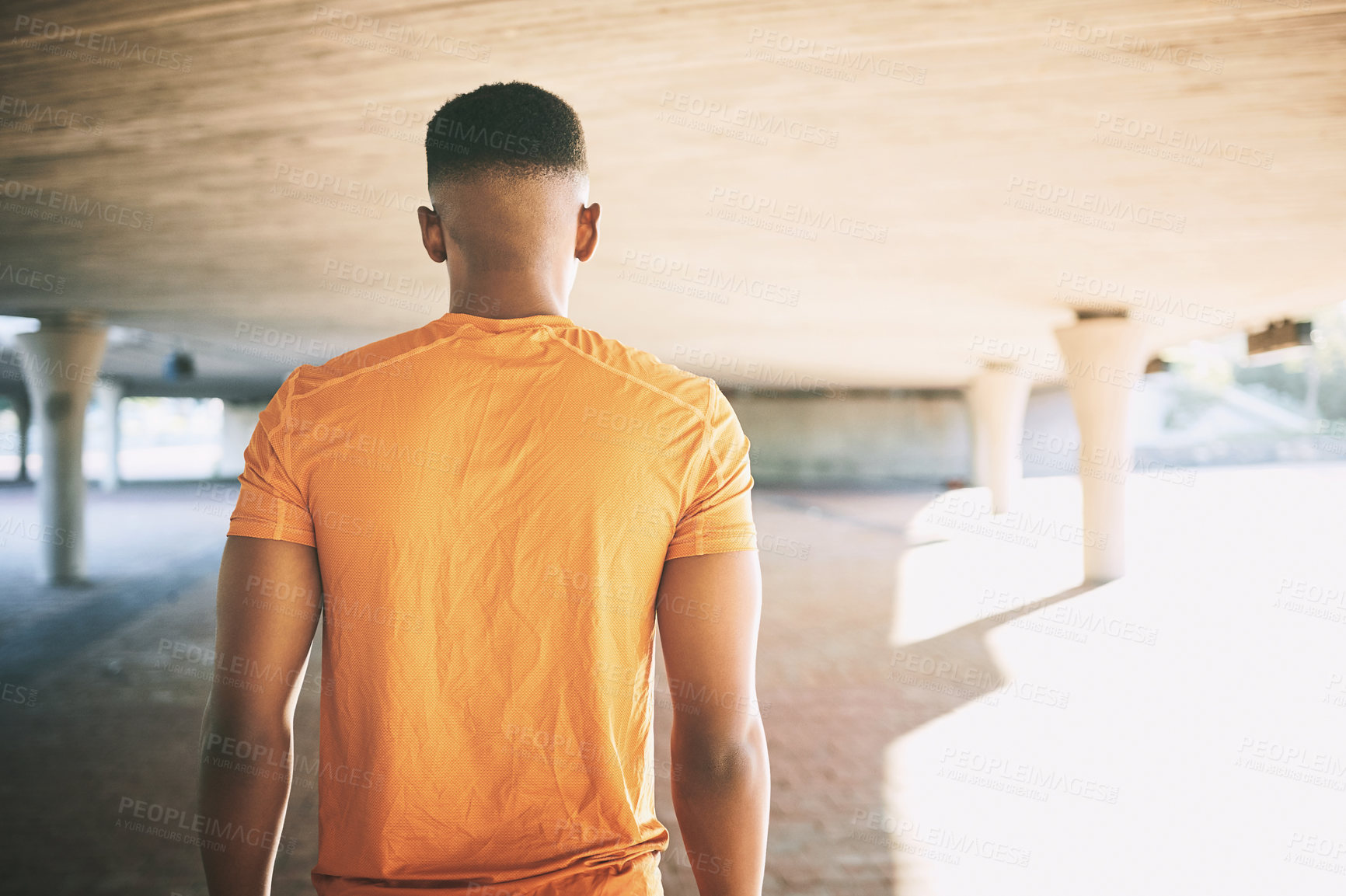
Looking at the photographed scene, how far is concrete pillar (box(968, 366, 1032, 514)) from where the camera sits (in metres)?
24.7

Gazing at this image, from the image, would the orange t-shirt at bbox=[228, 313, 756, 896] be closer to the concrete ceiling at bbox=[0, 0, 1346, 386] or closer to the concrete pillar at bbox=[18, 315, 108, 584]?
the concrete ceiling at bbox=[0, 0, 1346, 386]

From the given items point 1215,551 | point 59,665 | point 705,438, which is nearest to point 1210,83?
point 705,438

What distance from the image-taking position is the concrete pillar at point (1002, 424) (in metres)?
24.7

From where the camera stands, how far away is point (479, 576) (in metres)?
1.33

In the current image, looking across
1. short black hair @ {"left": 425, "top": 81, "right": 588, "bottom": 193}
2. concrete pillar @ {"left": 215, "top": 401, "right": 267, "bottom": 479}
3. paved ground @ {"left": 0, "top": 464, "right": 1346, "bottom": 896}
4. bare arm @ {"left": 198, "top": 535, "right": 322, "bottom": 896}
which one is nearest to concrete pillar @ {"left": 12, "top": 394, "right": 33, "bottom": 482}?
concrete pillar @ {"left": 215, "top": 401, "right": 267, "bottom": 479}

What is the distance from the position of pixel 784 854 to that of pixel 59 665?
947 cm

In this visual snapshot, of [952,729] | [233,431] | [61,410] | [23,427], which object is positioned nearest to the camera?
[952,729]

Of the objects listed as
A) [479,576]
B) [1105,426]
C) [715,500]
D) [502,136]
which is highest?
[502,136]

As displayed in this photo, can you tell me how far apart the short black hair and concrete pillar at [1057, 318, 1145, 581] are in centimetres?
1521

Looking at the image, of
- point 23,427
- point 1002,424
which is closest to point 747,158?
point 1002,424

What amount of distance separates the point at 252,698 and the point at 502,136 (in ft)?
3.73

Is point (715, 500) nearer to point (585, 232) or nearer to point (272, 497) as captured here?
point (585, 232)

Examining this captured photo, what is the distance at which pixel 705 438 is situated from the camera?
1383 mm

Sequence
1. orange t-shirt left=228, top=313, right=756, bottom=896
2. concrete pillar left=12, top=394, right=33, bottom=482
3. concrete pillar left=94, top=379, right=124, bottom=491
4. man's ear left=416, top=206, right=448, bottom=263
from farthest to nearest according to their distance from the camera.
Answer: concrete pillar left=12, top=394, right=33, bottom=482, concrete pillar left=94, top=379, right=124, bottom=491, man's ear left=416, top=206, right=448, bottom=263, orange t-shirt left=228, top=313, right=756, bottom=896
